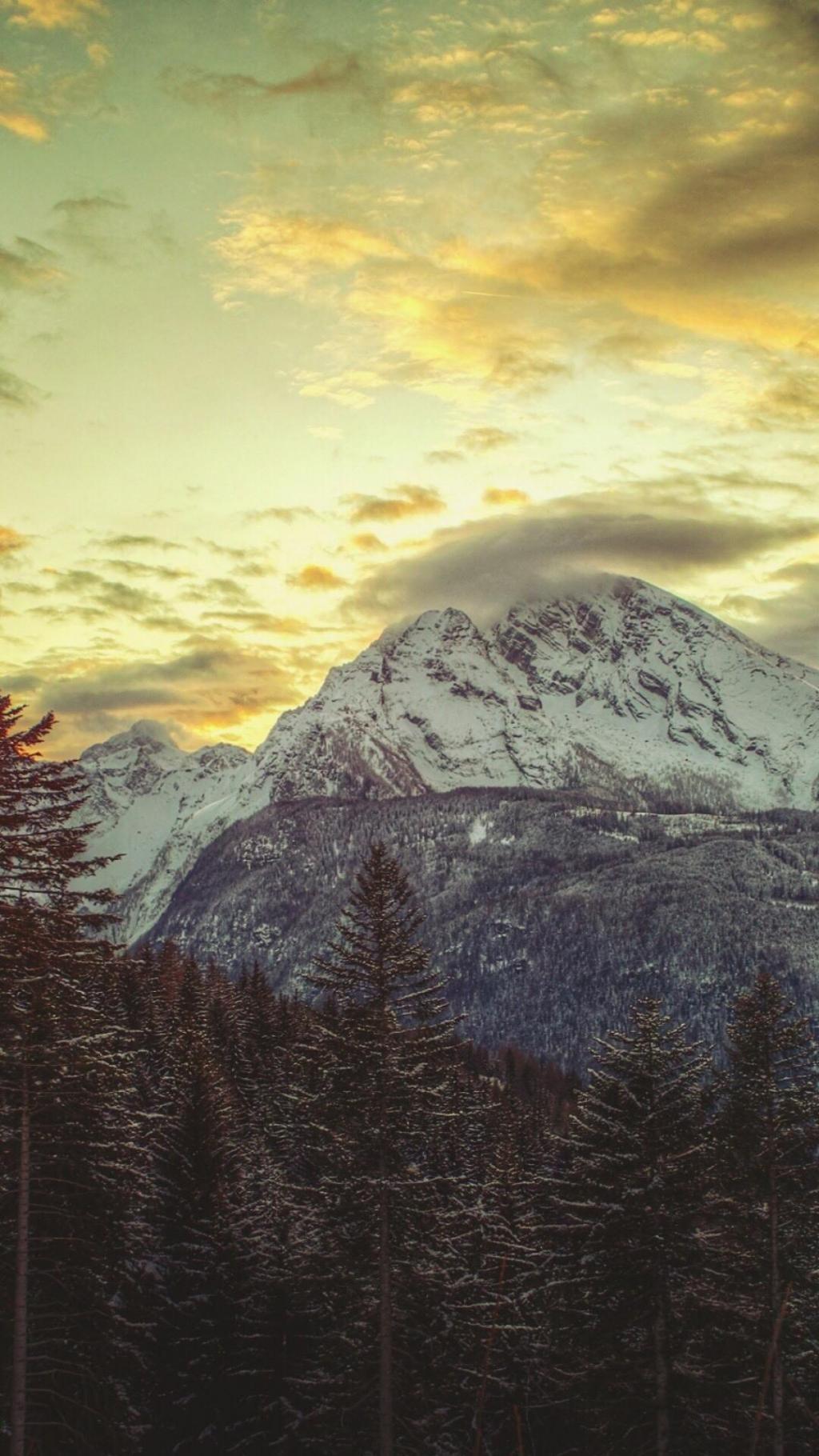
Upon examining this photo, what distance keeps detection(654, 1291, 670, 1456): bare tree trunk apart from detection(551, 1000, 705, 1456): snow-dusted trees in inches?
1.0

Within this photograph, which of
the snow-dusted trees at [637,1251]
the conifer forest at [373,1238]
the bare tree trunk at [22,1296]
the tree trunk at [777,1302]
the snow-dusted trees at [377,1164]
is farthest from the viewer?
the snow-dusted trees at [377,1164]

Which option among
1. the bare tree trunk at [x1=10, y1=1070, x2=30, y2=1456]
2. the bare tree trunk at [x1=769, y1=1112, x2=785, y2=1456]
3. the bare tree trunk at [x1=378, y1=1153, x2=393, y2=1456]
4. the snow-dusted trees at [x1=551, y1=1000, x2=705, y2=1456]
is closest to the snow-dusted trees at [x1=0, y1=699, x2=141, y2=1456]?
the bare tree trunk at [x1=10, y1=1070, x2=30, y2=1456]

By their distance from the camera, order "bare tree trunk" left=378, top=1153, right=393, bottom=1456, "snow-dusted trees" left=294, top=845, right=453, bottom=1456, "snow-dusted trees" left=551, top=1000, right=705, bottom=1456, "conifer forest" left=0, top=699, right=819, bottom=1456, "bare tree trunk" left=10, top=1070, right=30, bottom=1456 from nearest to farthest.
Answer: "bare tree trunk" left=10, top=1070, right=30, bottom=1456 < "conifer forest" left=0, top=699, right=819, bottom=1456 < "bare tree trunk" left=378, top=1153, right=393, bottom=1456 < "snow-dusted trees" left=551, top=1000, right=705, bottom=1456 < "snow-dusted trees" left=294, top=845, right=453, bottom=1456

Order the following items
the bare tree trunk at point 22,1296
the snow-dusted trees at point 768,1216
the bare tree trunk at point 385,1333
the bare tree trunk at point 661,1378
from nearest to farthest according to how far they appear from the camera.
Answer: the bare tree trunk at point 22,1296, the bare tree trunk at point 661,1378, the bare tree trunk at point 385,1333, the snow-dusted trees at point 768,1216

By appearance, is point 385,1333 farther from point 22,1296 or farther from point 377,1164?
point 22,1296

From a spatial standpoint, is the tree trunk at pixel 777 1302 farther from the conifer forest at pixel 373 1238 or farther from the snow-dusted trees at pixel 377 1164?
the snow-dusted trees at pixel 377 1164

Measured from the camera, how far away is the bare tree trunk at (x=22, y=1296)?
17.5 metres

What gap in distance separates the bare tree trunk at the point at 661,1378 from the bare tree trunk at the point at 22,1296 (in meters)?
13.8

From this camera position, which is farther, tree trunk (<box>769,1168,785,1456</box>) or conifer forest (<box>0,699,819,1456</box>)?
tree trunk (<box>769,1168,785,1456</box>)

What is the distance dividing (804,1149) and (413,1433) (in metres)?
12.1

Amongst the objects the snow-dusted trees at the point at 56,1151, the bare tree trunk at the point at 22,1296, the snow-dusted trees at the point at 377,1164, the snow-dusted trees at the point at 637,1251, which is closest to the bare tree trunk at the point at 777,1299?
the snow-dusted trees at the point at 637,1251

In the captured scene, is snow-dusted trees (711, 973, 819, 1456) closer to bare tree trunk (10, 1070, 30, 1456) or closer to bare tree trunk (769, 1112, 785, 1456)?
bare tree trunk (769, 1112, 785, 1456)

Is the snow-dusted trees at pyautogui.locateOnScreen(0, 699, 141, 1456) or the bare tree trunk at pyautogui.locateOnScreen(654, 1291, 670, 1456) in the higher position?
the snow-dusted trees at pyautogui.locateOnScreen(0, 699, 141, 1456)

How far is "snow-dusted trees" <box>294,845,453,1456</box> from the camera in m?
25.1
